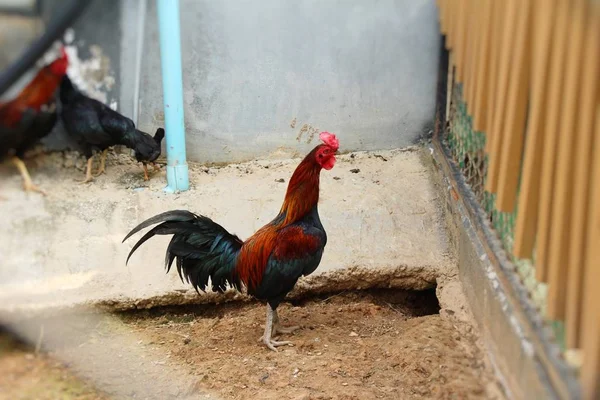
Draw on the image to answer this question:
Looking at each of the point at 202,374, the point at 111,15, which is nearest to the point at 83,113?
the point at 111,15

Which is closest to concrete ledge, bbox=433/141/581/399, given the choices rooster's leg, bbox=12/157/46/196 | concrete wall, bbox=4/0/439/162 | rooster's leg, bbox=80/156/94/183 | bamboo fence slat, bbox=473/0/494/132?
bamboo fence slat, bbox=473/0/494/132

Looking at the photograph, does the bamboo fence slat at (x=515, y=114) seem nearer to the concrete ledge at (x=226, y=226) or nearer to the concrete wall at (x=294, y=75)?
the concrete ledge at (x=226, y=226)

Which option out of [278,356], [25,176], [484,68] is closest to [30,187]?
[25,176]

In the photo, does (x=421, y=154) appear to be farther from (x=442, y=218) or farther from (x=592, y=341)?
(x=592, y=341)

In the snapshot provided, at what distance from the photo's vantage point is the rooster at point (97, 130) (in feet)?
9.73

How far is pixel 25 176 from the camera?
8.29ft

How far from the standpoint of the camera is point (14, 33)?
1968 millimetres

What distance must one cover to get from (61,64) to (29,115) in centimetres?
24

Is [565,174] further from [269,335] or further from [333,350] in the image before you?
[269,335]

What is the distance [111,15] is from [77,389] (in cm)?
217

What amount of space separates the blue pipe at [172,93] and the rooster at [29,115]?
283 centimetres

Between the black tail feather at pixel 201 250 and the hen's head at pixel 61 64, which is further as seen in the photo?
the black tail feather at pixel 201 250

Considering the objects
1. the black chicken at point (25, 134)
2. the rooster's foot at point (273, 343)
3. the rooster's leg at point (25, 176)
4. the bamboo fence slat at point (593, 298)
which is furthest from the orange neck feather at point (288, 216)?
the bamboo fence slat at point (593, 298)

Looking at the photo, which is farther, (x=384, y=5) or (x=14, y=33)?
(x=384, y=5)
